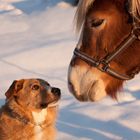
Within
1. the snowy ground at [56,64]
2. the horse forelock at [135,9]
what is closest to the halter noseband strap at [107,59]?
the horse forelock at [135,9]

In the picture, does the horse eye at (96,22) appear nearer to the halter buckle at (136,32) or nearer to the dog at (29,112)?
the halter buckle at (136,32)

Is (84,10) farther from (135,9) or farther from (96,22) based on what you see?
(135,9)

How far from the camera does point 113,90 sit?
10.8 ft

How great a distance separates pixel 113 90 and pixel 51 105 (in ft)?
3.17

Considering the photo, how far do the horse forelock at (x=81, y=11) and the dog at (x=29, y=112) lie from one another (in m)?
1.01

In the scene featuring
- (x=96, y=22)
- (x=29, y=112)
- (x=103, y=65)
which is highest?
(x=96, y=22)

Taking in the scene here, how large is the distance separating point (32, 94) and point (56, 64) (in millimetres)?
3790

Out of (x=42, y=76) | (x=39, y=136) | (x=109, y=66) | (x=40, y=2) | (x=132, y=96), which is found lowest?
(x=40, y=2)

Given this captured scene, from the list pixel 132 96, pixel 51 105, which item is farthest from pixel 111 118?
pixel 51 105

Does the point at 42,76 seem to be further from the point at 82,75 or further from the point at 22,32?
the point at 82,75

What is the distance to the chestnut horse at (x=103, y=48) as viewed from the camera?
9.99 ft

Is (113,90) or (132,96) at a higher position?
(113,90)

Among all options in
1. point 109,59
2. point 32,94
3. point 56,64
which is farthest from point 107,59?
point 56,64

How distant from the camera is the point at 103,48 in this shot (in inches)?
123
